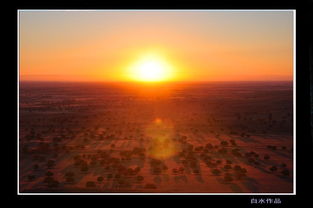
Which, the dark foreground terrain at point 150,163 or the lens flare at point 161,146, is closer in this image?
the dark foreground terrain at point 150,163

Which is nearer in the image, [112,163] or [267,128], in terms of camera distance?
[112,163]

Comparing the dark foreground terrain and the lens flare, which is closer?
the dark foreground terrain

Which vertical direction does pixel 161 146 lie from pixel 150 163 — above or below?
above

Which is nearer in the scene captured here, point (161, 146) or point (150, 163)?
point (150, 163)
